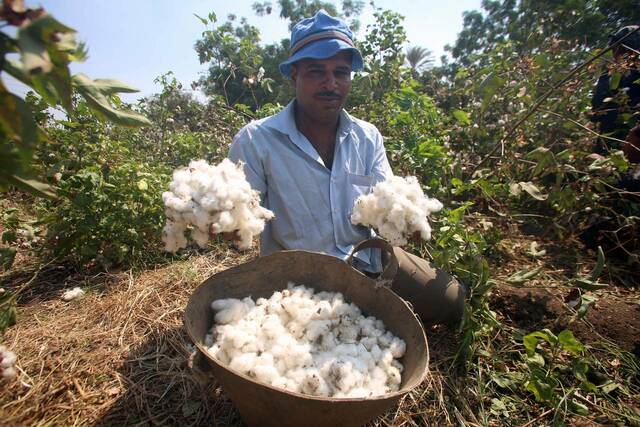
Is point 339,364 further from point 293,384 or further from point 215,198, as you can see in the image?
point 215,198

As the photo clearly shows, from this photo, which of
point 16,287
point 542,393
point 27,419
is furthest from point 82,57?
point 16,287

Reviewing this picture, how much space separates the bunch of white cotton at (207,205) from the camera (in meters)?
1.51

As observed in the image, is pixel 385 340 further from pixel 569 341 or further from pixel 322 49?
pixel 322 49

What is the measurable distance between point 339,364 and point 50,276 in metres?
2.76

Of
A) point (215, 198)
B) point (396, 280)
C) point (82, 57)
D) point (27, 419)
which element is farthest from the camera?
point (396, 280)

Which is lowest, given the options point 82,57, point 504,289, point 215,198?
point 504,289

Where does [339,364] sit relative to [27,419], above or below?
above

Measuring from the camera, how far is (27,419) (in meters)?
1.76

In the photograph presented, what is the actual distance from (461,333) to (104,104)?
2.44 meters

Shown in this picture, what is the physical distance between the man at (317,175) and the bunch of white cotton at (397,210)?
0.48m

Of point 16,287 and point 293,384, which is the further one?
point 16,287

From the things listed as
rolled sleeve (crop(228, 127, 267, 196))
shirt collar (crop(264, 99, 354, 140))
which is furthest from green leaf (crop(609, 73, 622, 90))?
rolled sleeve (crop(228, 127, 267, 196))

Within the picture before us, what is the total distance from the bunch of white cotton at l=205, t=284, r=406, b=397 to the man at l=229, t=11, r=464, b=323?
0.56 metres

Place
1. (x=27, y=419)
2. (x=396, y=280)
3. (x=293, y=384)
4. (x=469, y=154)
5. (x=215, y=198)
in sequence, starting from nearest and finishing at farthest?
(x=293, y=384)
(x=215, y=198)
(x=27, y=419)
(x=396, y=280)
(x=469, y=154)
